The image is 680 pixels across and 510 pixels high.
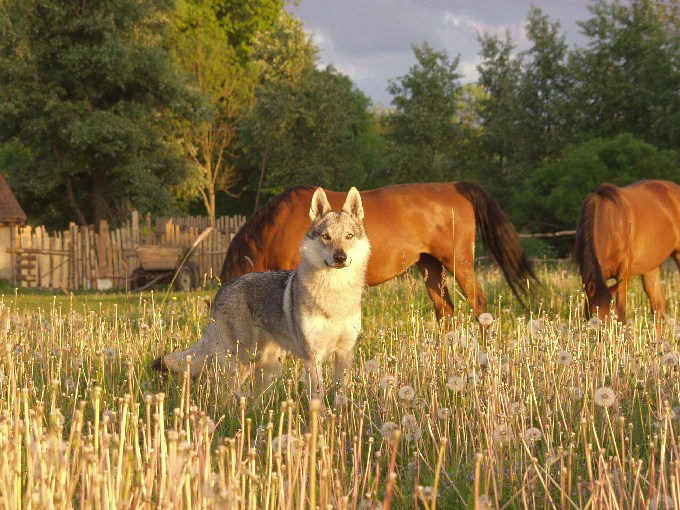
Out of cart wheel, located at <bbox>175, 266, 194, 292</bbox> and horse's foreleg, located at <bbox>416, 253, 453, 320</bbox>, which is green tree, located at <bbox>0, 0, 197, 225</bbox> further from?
horse's foreleg, located at <bbox>416, 253, 453, 320</bbox>

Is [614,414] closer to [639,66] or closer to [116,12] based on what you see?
[639,66]

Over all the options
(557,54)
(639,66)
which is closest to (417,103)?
(557,54)

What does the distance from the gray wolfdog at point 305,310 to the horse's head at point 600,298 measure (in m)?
4.10

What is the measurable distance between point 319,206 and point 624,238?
5.46 metres

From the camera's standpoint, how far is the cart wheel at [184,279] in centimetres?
2389

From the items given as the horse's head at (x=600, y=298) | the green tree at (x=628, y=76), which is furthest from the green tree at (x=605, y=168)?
the horse's head at (x=600, y=298)

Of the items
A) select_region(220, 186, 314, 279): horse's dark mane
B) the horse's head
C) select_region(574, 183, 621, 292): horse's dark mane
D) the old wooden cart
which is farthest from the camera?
the old wooden cart

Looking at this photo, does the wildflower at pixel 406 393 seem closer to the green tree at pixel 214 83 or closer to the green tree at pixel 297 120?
the green tree at pixel 297 120

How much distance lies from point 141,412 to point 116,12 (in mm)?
34656

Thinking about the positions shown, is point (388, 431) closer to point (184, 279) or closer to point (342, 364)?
point (342, 364)

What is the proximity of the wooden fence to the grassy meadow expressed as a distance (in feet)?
65.1

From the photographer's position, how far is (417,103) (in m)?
49.5

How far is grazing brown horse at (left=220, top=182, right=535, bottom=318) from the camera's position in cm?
1069

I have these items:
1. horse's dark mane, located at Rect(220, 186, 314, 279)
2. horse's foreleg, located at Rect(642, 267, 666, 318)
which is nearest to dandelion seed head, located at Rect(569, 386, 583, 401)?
horse's dark mane, located at Rect(220, 186, 314, 279)
